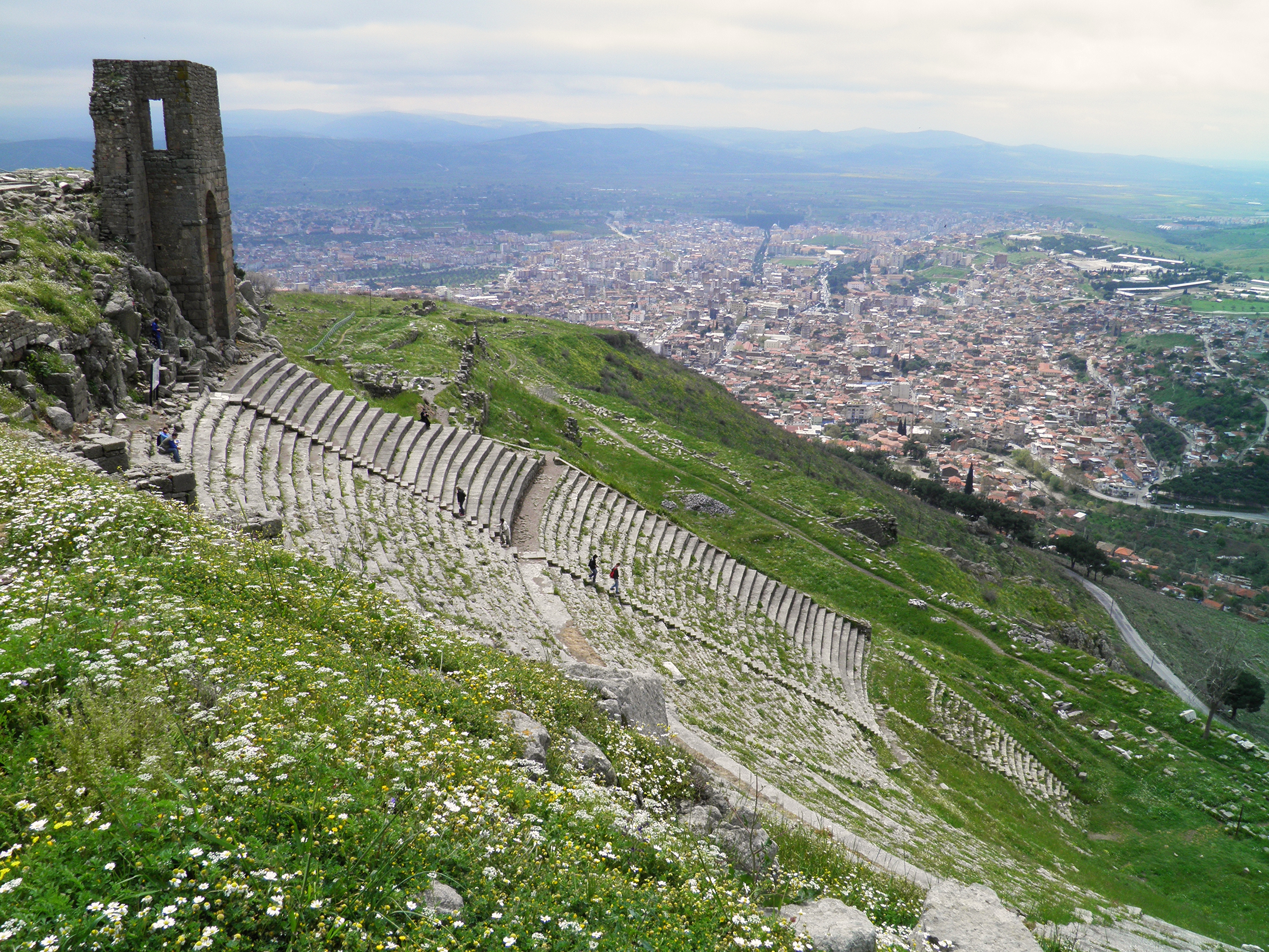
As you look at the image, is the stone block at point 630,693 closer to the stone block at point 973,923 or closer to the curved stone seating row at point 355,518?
the curved stone seating row at point 355,518

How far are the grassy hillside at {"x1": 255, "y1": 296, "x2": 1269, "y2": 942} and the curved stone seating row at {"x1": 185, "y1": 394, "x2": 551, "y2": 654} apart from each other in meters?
6.22

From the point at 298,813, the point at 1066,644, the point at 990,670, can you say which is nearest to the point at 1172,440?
the point at 1066,644

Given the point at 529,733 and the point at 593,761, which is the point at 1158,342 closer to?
the point at 593,761

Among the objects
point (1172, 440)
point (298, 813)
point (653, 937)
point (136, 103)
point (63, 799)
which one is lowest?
point (1172, 440)

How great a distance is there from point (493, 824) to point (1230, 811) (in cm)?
2685

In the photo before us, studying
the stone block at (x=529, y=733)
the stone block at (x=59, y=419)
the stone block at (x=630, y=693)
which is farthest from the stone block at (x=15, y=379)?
the stone block at (x=529, y=733)

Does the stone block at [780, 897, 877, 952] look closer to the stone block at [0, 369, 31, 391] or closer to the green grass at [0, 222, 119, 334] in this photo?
the stone block at [0, 369, 31, 391]

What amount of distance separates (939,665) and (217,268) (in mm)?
29790

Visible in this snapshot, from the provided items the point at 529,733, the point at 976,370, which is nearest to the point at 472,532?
the point at 529,733

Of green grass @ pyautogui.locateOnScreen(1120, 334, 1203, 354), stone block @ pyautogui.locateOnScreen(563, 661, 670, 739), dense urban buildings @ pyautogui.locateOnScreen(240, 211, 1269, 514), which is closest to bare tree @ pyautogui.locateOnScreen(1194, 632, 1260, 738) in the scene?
stone block @ pyautogui.locateOnScreen(563, 661, 670, 739)

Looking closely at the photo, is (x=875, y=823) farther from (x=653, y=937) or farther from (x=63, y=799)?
(x=63, y=799)

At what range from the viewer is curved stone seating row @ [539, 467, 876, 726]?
24.7m

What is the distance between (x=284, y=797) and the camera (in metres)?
5.83

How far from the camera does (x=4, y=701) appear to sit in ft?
19.4
